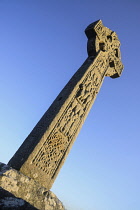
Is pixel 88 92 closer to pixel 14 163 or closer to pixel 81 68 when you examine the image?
pixel 81 68

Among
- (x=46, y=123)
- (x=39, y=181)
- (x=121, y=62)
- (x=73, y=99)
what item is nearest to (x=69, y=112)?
(x=73, y=99)

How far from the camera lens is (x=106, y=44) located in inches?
204

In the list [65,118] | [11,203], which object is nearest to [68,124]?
[65,118]

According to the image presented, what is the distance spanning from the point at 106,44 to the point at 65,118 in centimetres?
255

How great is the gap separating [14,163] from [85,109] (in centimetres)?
176

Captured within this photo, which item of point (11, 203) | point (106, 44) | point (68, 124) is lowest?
point (11, 203)

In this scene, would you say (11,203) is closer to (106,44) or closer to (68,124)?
(68,124)

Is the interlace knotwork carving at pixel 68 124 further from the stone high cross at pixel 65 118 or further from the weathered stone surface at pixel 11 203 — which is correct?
the weathered stone surface at pixel 11 203

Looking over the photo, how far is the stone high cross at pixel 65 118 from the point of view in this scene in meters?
2.92

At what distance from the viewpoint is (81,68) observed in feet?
14.7

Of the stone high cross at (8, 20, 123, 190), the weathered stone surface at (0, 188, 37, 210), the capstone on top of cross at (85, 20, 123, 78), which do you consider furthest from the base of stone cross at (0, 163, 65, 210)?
the capstone on top of cross at (85, 20, 123, 78)

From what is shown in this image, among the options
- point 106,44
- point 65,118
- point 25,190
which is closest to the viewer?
point 25,190

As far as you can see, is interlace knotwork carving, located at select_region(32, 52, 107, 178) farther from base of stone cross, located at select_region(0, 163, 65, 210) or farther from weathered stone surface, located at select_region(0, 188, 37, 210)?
weathered stone surface, located at select_region(0, 188, 37, 210)

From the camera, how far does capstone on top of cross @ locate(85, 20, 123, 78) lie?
491cm
